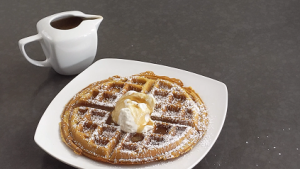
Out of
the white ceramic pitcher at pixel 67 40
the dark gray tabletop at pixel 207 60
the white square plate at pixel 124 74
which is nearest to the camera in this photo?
the white square plate at pixel 124 74

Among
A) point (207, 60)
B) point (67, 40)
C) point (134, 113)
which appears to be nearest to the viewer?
point (134, 113)

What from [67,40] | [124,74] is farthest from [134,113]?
[67,40]

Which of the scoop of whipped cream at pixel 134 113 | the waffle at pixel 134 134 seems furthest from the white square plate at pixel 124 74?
the scoop of whipped cream at pixel 134 113

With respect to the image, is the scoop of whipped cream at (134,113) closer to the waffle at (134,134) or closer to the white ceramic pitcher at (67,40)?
the waffle at (134,134)

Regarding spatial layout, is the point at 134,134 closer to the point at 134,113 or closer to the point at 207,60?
the point at 134,113

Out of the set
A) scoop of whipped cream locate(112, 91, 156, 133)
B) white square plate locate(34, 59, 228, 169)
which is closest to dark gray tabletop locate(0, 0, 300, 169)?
white square plate locate(34, 59, 228, 169)

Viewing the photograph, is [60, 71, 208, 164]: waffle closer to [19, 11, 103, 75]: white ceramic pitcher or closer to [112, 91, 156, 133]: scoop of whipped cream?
[112, 91, 156, 133]: scoop of whipped cream
